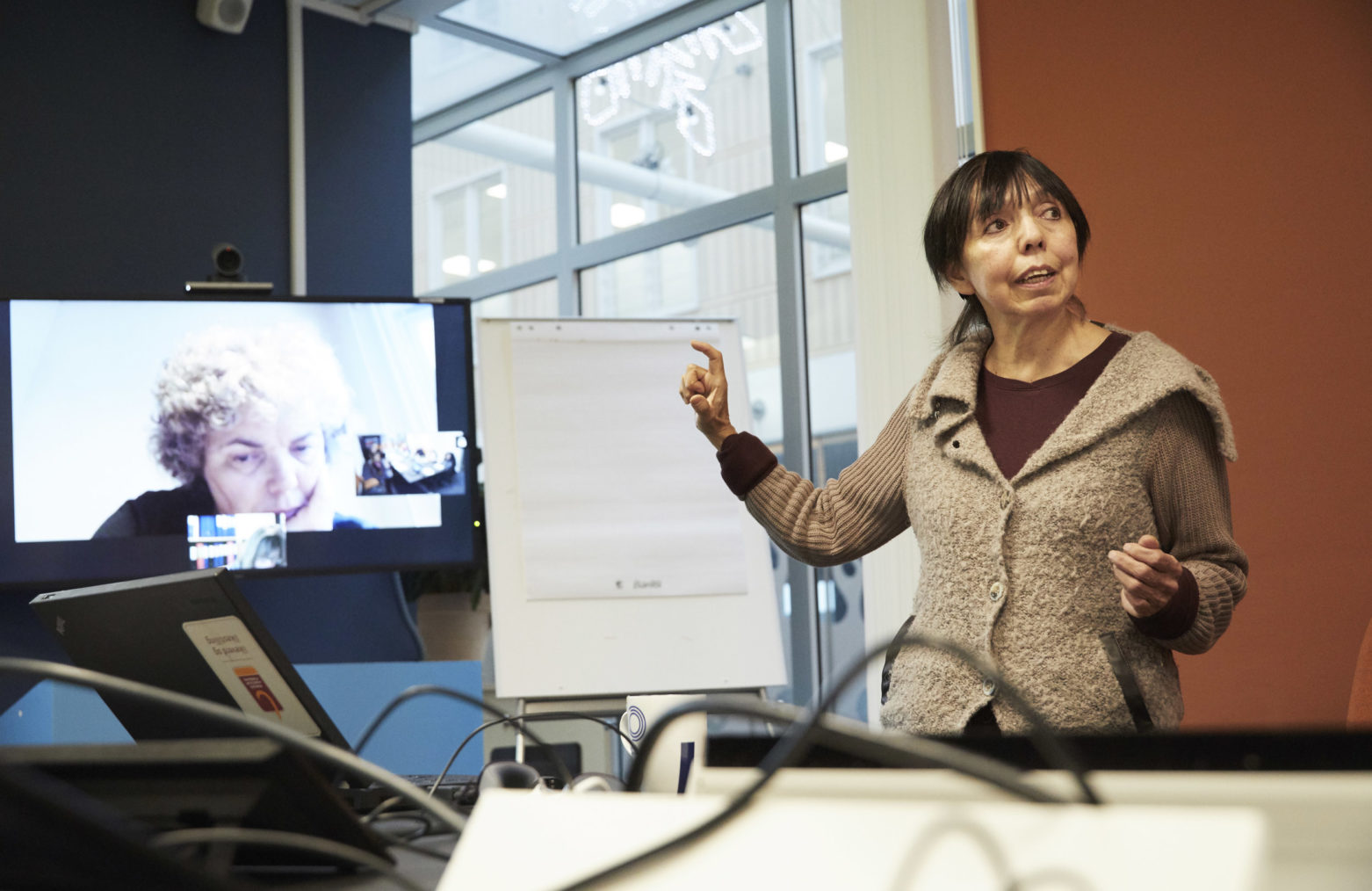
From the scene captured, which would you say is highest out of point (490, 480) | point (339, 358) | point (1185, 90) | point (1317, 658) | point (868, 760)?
point (1185, 90)

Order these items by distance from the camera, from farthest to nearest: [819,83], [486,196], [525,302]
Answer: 1. [486,196]
2. [525,302]
3. [819,83]

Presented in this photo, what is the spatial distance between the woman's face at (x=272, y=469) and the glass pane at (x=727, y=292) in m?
1.64

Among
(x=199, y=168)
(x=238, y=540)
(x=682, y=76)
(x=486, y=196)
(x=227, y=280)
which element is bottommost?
(x=238, y=540)

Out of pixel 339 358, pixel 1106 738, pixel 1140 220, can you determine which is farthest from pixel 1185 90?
pixel 1106 738

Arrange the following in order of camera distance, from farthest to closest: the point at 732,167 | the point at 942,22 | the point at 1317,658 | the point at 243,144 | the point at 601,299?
the point at 601,299 → the point at 732,167 → the point at 243,144 → the point at 942,22 → the point at 1317,658

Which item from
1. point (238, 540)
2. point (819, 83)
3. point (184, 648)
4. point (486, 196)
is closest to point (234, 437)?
point (238, 540)

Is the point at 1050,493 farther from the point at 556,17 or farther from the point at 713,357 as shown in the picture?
the point at 556,17

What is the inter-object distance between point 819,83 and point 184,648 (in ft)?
12.9

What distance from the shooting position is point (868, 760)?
0.48 meters

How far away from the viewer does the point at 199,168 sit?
3.73 m

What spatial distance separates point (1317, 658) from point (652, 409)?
5.61ft

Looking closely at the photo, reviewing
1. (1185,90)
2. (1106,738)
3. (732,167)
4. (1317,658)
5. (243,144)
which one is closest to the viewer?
(1106,738)

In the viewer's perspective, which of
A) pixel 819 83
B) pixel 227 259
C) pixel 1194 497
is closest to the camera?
pixel 1194 497

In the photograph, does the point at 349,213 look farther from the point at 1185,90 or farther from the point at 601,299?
the point at 1185,90
